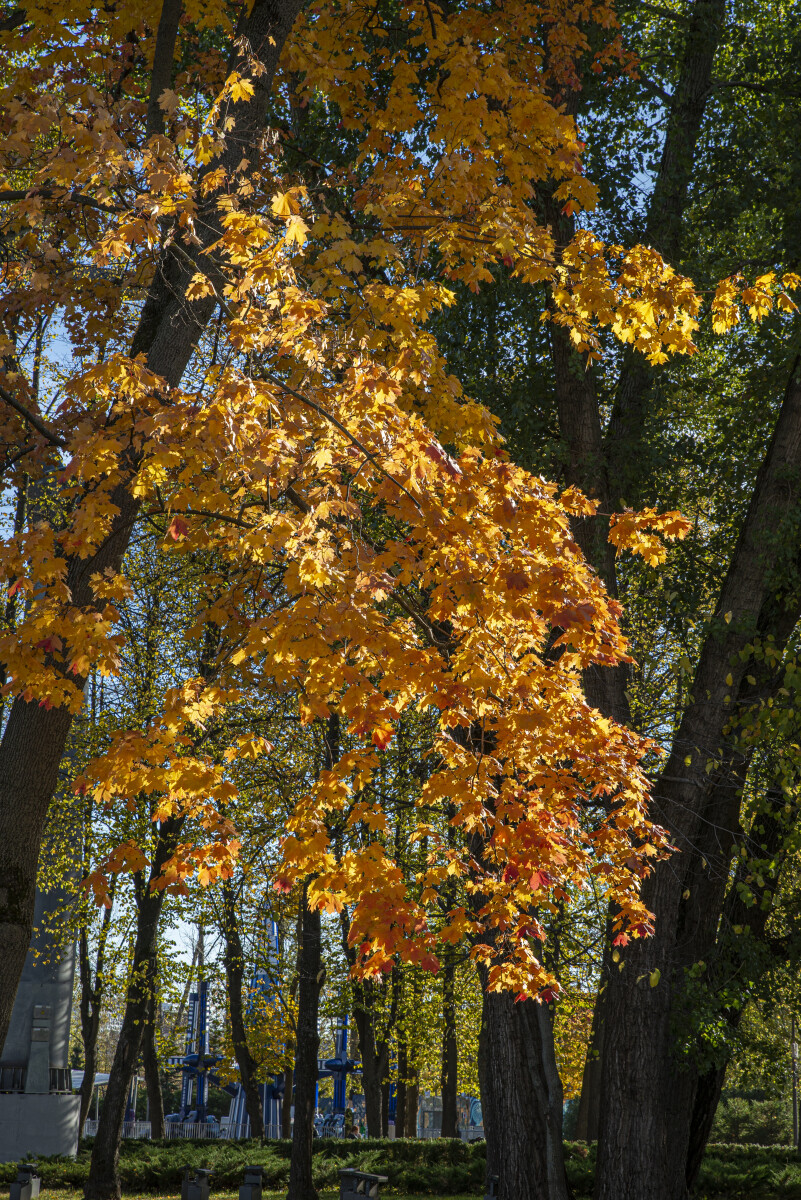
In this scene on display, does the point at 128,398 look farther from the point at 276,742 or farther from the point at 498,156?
the point at 276,742

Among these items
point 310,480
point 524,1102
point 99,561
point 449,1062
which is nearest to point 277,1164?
point 449,1062

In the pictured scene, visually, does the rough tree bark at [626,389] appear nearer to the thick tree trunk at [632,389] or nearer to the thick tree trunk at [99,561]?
the thick tree trunk at [632,389]

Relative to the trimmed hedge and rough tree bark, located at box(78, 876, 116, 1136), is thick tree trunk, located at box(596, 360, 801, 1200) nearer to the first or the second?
the trimmed hedge

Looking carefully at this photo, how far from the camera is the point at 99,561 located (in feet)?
18.2

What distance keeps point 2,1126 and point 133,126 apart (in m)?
16.2

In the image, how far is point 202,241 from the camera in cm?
622

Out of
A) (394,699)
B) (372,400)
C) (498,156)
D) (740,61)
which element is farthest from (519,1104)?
(740,61)

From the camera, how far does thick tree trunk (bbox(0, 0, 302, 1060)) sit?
16.2 feet

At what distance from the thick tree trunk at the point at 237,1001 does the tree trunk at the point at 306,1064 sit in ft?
12.2

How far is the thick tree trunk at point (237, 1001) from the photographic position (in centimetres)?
1822

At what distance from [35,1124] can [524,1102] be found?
37.5 feet

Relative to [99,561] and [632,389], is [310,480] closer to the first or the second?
[99,561]

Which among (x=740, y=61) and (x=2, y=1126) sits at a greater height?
(x=740, y=61)

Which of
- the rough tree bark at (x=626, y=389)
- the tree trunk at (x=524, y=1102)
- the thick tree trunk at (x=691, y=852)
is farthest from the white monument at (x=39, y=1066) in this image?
the thick tree trunk at (x=691, y=852)
